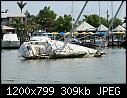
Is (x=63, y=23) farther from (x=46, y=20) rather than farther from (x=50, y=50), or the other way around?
(x=50, y=50)

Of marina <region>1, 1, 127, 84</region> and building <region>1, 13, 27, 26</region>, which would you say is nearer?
marina <region>1, 1, 127, 84</region>

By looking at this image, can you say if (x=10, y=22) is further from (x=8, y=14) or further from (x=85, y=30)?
(x=85, y=30)

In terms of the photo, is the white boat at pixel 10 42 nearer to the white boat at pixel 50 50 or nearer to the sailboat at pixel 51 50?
the sailboat at pixel 51 50

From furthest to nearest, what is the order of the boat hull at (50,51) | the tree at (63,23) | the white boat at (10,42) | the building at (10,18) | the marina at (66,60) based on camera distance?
the building at (10,18)
the tree at (63,23)
the white boat at (10,42)
the boat hull at (50,51)
the marina at (66,60)

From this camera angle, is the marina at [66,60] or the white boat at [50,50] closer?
the marina at [66,60]

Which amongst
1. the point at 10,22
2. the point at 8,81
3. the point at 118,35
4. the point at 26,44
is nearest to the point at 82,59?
the point at 26,44

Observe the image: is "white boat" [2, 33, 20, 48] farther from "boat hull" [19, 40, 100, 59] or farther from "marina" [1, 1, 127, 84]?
"boat hull" [19, 40, 100, 59]

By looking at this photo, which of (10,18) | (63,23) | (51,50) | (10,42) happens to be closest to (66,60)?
(51,50)

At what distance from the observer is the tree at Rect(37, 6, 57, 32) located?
311ft

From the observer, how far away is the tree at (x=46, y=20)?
94750 millimetres

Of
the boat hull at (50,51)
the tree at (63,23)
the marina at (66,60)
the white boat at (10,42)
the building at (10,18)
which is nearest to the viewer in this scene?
the marina at (66,60)

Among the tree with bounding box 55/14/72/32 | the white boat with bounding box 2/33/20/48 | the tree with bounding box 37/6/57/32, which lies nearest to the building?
the tree with bounding box 37/6/57/32

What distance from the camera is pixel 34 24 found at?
91.4 metres

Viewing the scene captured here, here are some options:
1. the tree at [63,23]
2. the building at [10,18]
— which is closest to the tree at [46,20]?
the tree at [63,23]
